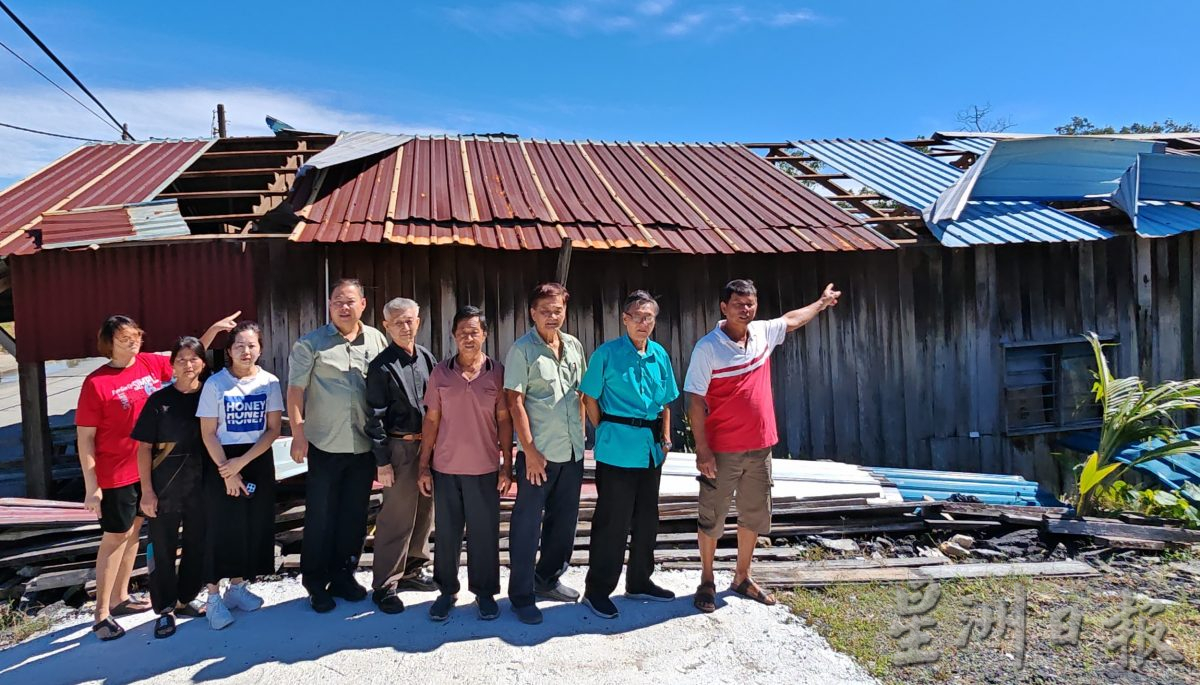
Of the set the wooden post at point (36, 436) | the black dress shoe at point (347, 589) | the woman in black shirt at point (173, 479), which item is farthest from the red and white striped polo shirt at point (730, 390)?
the wooden post at point (36, 436)

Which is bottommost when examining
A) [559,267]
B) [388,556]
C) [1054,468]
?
[1054,468]

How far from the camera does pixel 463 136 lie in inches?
426

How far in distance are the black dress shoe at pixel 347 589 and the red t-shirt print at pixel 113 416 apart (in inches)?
50.3

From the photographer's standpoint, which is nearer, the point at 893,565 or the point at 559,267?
the point at 893,565

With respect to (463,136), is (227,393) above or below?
below

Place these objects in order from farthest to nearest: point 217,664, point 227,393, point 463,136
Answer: point 463,136
point 227,393
point 217,664

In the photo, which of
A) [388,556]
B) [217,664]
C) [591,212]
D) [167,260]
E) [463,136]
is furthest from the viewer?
[463,136]

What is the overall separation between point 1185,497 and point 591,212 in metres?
6.42

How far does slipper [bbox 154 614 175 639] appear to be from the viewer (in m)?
3.96

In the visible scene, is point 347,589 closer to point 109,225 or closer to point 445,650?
point 445,650

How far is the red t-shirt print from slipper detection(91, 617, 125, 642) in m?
0.78

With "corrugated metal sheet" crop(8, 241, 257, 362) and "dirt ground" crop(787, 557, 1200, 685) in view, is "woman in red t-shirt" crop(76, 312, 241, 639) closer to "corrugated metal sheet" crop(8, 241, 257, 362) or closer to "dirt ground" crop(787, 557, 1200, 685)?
"corrugated metal sheet" crop(8, 241, 257, 362)

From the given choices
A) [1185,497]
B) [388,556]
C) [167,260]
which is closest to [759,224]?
[1185,497]

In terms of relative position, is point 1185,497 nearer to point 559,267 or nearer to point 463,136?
point 559,267
